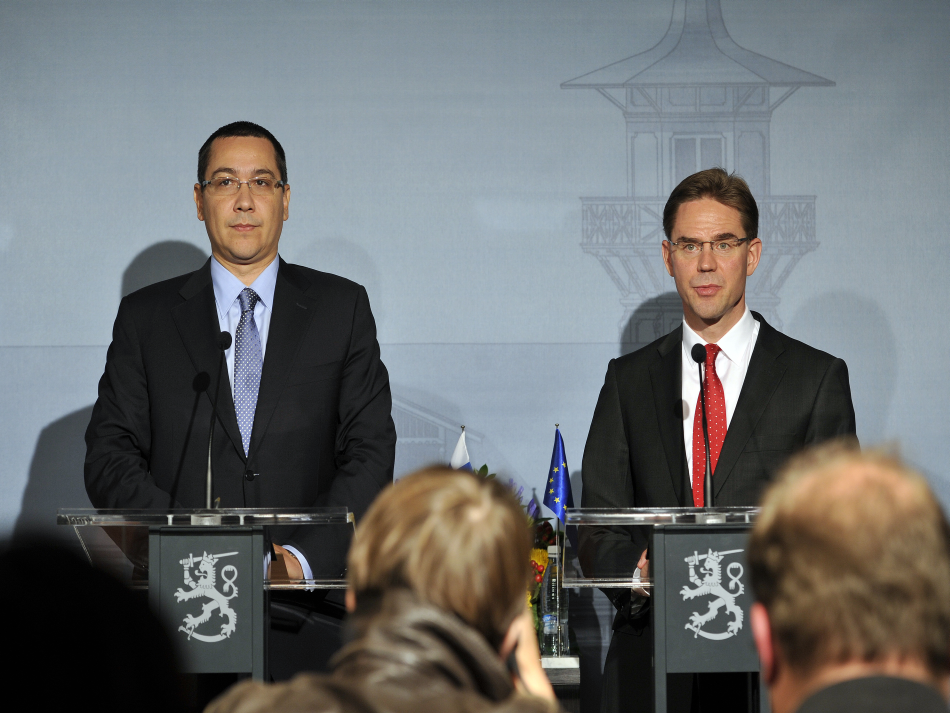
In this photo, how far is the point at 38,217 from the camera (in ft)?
16.1

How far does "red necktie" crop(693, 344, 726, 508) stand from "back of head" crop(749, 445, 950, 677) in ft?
7.53

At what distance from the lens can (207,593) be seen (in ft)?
8.26

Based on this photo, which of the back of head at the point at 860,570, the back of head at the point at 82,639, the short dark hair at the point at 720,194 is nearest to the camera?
the back of head at the point at 82,639

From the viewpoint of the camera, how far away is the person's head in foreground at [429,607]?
1.17 metres

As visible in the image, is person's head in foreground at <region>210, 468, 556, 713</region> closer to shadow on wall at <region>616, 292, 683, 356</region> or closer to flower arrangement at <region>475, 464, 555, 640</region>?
flower arrangement at <region>475, 464, 555, 640</region>

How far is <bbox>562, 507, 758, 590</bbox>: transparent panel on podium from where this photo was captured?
2574 millimetres

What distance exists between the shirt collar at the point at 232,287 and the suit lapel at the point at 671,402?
1.33m

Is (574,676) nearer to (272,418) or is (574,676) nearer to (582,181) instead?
(272,418)

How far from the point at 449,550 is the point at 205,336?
248cm

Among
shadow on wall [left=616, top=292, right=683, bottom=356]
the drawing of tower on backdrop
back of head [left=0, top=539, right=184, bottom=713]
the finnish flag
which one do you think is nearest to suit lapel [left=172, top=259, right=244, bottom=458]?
the finnish flag

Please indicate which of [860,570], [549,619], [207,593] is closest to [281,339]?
[207,593]

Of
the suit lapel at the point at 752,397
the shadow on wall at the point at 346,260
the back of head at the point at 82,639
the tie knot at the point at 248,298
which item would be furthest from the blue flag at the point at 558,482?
the back of head at the point at 82,639

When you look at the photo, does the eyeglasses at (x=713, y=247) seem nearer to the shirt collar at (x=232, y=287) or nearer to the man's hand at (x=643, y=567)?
the man's hand at (x=643, y=567)

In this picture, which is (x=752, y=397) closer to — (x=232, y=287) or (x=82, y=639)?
(x=232, y=287)
